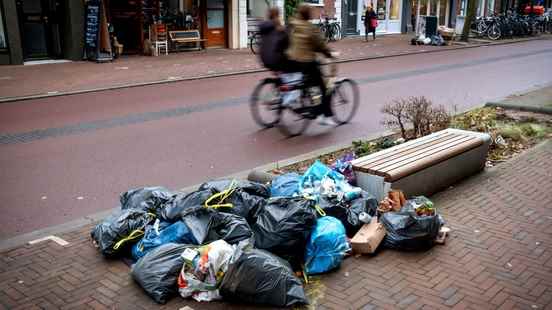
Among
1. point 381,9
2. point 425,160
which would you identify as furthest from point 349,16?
point 425,160

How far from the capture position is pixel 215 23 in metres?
23.1

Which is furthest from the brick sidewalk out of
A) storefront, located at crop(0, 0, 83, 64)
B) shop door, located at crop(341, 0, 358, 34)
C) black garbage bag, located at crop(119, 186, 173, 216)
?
shop door, located at crop(341, 0, 358, 34)

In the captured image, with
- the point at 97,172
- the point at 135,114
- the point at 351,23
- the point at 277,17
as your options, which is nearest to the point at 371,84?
the point at 277,17

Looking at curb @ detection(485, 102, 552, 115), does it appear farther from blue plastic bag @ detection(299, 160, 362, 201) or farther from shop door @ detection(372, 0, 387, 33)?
shop door @ detection(372, 0, 387, 33)

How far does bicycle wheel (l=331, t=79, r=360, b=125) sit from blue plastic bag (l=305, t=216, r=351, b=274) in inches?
197

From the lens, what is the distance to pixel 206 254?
162 inches

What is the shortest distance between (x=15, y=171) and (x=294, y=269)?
14.3ft

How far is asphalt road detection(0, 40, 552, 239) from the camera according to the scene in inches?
251

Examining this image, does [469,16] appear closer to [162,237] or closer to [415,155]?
[415,155]

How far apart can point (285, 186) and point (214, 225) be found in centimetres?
107

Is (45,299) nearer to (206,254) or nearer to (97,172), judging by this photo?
(206,254)

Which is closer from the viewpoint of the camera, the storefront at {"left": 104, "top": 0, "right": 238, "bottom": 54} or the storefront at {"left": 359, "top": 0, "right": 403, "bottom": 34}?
the storefront at {"left": 104, "top": 0, "right": 238, "bottom": 54}

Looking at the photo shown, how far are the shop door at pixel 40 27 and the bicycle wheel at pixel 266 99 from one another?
1133 cm

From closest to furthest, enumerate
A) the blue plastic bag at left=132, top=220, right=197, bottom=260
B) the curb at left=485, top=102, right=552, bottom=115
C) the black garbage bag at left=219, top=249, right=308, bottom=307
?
the black garbage bag at left=219, top=249, right=308, bottom=307
the blue plastic bag at left=132, top=220, right=197, bottom=260
the curb at left=485, top=102, right=552, bottom=115
